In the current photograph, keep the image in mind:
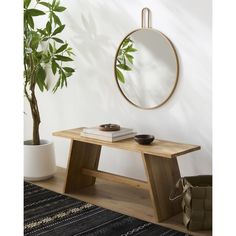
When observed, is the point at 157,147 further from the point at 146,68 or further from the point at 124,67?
the point at 124,67

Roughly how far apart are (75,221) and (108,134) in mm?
636

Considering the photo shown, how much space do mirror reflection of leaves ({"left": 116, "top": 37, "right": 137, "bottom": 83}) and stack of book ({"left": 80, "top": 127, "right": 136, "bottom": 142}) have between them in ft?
1.70

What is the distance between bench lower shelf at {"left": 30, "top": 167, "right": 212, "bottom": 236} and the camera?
267 cm

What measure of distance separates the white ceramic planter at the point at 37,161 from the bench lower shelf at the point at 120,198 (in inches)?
2.9

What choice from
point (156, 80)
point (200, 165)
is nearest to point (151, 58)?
point (156, 80)

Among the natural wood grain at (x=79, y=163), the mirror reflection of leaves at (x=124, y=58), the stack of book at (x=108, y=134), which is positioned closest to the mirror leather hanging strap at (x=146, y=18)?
the mirror reflection of leaves at (x=124, y=58)

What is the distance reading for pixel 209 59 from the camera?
2.79 meters

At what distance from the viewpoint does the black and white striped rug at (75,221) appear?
2.49 meters

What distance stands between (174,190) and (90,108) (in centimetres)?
130

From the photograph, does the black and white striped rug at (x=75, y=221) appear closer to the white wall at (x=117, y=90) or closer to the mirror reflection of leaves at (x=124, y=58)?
the white wall at (x=117, y=90)

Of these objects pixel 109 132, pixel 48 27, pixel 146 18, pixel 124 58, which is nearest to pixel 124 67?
pixel 124 58

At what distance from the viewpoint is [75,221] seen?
266 cm

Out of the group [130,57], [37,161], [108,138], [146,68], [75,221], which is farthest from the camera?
[37,161]
